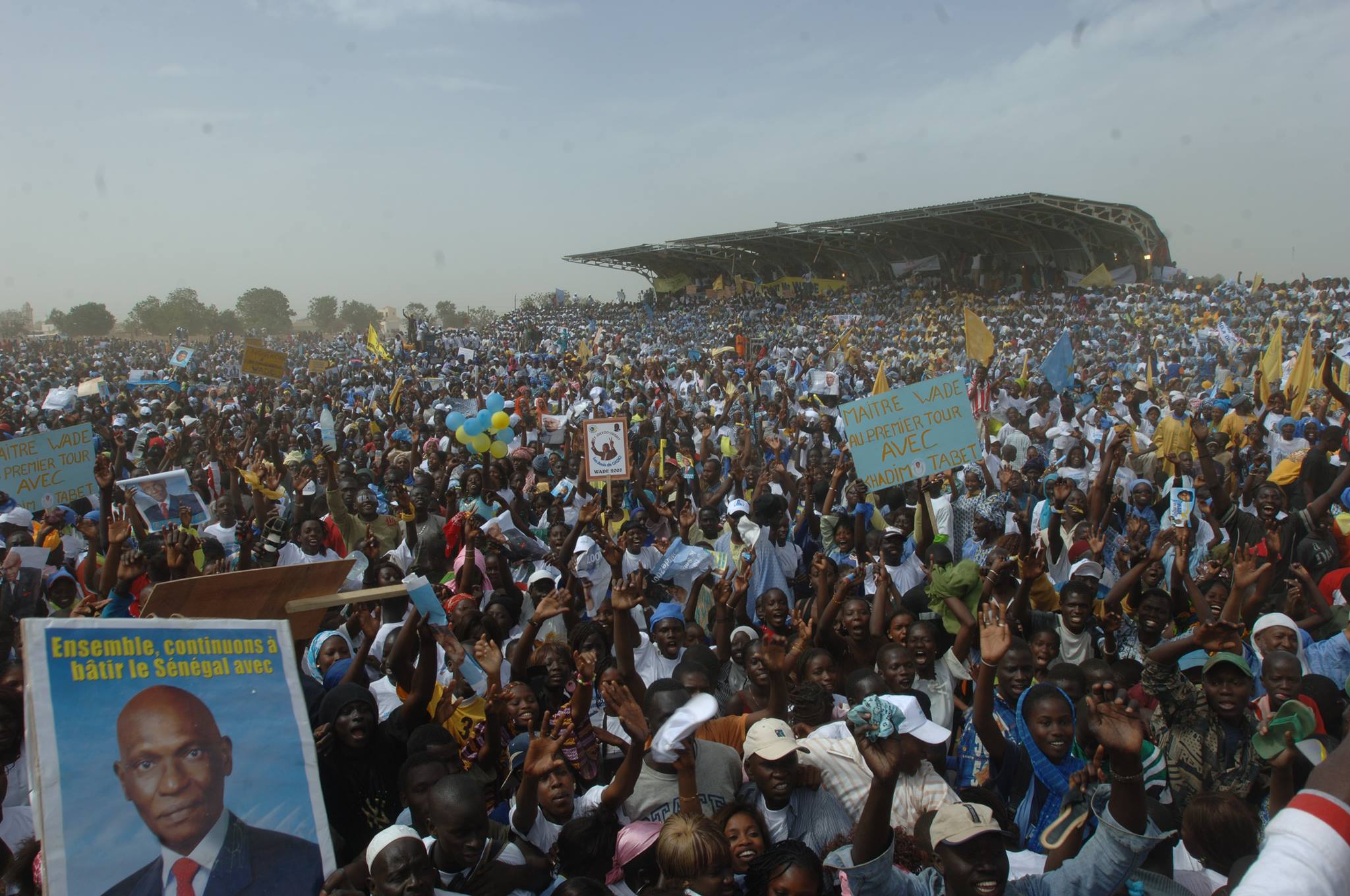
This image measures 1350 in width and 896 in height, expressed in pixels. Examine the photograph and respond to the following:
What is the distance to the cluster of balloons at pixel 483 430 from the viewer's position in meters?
9.04

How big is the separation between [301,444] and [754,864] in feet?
32.8

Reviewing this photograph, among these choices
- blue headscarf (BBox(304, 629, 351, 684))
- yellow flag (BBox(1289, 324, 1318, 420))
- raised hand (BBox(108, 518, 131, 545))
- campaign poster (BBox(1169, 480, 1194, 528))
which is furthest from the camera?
yellow flag (BBox(1289, 324, 1318, 420))

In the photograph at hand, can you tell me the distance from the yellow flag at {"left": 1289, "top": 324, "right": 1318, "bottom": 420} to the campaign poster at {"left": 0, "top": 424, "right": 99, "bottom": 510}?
10.6 m

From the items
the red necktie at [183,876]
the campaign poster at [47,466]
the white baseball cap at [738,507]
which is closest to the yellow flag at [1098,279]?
the white baseball cap at [738,507]

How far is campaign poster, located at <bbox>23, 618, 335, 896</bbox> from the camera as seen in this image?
2.05m

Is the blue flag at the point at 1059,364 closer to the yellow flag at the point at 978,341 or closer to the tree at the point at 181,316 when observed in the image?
the yellow flag at the point at 978,341

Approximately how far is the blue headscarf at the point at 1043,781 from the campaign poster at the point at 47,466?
6.74m

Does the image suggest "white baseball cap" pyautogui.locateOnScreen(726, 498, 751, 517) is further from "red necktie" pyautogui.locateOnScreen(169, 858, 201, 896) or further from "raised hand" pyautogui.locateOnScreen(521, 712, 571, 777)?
"red necktie" pyautogui.locateOnScreen(169, 858, 201, 896)

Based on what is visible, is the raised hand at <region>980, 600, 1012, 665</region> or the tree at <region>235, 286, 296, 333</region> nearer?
the raised hand at <region>980, 600, 1012, 665</region>

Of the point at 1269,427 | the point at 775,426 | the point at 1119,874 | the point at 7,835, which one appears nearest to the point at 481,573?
the point at 7,835

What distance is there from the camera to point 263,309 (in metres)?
96.0

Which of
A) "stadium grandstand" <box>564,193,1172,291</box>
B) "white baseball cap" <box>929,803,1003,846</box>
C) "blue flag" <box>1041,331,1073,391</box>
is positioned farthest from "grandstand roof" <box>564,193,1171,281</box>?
"white baseball cap" <box>929,803,1003,846</box>

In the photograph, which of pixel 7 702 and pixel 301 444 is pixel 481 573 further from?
pixel 301 444

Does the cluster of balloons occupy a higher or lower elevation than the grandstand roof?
lower
